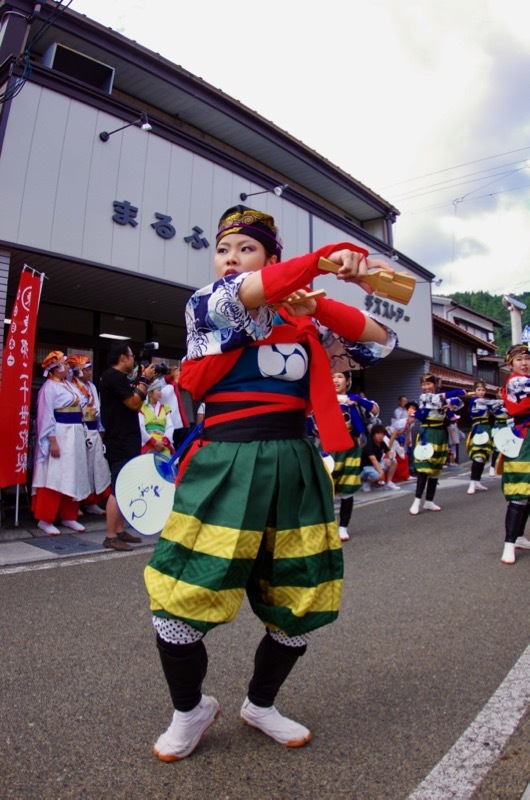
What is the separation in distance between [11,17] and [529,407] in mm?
7827

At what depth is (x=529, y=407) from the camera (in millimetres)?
4805

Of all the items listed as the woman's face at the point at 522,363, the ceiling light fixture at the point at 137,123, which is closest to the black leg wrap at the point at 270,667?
the woman's face at the point at 522,363

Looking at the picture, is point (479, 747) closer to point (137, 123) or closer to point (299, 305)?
point (299, 305)

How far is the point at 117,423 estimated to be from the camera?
17.4 ft

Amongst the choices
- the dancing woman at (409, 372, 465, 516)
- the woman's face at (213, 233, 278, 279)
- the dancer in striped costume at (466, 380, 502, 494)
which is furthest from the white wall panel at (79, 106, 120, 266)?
the dancer in striped costume at (466, 380, 502, 494)

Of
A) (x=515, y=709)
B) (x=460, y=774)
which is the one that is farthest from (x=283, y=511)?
(x=515, y=709)

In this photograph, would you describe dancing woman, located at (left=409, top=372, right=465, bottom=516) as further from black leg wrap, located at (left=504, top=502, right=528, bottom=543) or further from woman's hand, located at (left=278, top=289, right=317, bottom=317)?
woman's hand, located at (left=278, top=289, right=317, bottom=317)

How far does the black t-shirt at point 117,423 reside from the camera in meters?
5.25

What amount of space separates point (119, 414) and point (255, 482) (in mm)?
3792

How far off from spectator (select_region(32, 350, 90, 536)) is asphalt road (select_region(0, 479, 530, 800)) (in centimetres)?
167

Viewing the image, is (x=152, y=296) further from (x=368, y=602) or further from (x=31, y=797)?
(x=31, y=797)

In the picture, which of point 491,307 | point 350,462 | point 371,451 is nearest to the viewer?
point 350,462

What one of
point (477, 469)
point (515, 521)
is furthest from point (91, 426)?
point (477, 469)

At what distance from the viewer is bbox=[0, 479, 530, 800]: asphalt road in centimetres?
173
